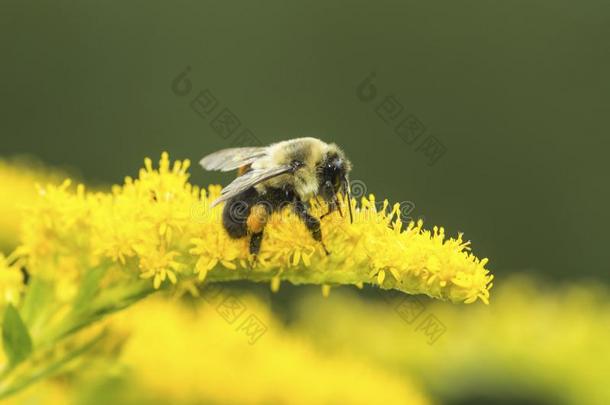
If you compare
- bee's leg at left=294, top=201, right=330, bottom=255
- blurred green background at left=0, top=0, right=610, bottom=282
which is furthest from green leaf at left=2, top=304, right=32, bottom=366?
blurred green background at left=0, top=0, right=610, bottom=282

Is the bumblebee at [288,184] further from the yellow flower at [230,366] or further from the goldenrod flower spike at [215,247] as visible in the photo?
the yellow flower at [230,366]

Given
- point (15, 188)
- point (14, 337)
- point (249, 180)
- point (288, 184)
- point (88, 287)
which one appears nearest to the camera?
point (14, 337)

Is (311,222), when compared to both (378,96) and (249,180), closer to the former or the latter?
(249,180)

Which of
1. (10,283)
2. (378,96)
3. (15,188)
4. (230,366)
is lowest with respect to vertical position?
(230,366)

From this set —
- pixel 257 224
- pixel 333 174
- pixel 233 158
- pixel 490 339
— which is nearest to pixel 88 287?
pixel 257 224

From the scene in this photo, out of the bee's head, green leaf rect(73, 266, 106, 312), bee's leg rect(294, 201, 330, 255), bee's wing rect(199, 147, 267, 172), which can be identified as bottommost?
bee's leg rect(294, 201, 330, 255)

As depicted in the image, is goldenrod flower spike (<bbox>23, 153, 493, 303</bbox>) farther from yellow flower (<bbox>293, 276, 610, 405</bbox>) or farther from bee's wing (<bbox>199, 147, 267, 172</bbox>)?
yellow flower (<bbox>293, 276, 610, 405</bbox>)
